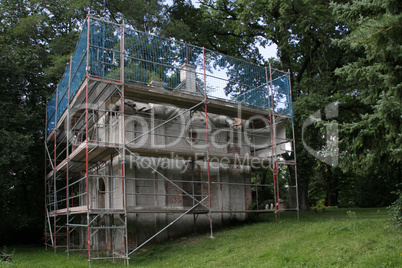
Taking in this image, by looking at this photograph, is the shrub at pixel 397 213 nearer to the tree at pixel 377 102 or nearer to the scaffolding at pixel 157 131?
the tree at pixel 377 102

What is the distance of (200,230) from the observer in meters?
15.5

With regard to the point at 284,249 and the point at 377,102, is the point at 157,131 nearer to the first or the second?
the point at 284,249

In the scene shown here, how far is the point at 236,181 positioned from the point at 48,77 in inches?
471

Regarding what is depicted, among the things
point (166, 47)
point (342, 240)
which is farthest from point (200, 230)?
point (166, 47)

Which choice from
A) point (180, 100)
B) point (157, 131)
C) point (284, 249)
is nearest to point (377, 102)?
point (284, 249)

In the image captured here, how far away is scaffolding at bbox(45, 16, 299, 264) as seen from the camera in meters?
13.2

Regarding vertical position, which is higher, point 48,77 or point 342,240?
point 48,77

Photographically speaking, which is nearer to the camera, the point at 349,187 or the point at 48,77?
the point at 48,77

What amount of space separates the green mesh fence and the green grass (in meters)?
5.91

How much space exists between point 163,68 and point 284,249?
329 inches

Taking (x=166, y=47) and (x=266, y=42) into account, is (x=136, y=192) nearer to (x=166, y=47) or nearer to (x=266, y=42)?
(x=166, y=47)

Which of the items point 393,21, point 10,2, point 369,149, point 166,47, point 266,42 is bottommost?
point 369,149

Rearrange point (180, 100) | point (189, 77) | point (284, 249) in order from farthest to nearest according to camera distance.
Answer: point (189, 77), point (180, 100), point (284, 249)

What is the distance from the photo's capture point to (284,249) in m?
10.3
